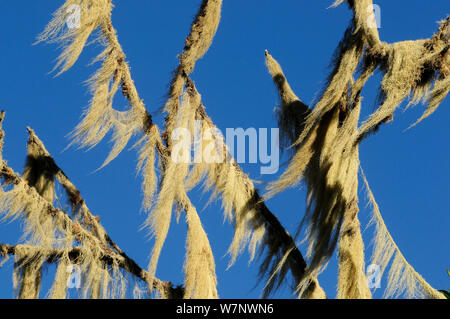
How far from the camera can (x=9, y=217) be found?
7.21 m

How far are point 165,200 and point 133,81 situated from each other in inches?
50.6

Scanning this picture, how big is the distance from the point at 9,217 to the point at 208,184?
1616 millimetres
